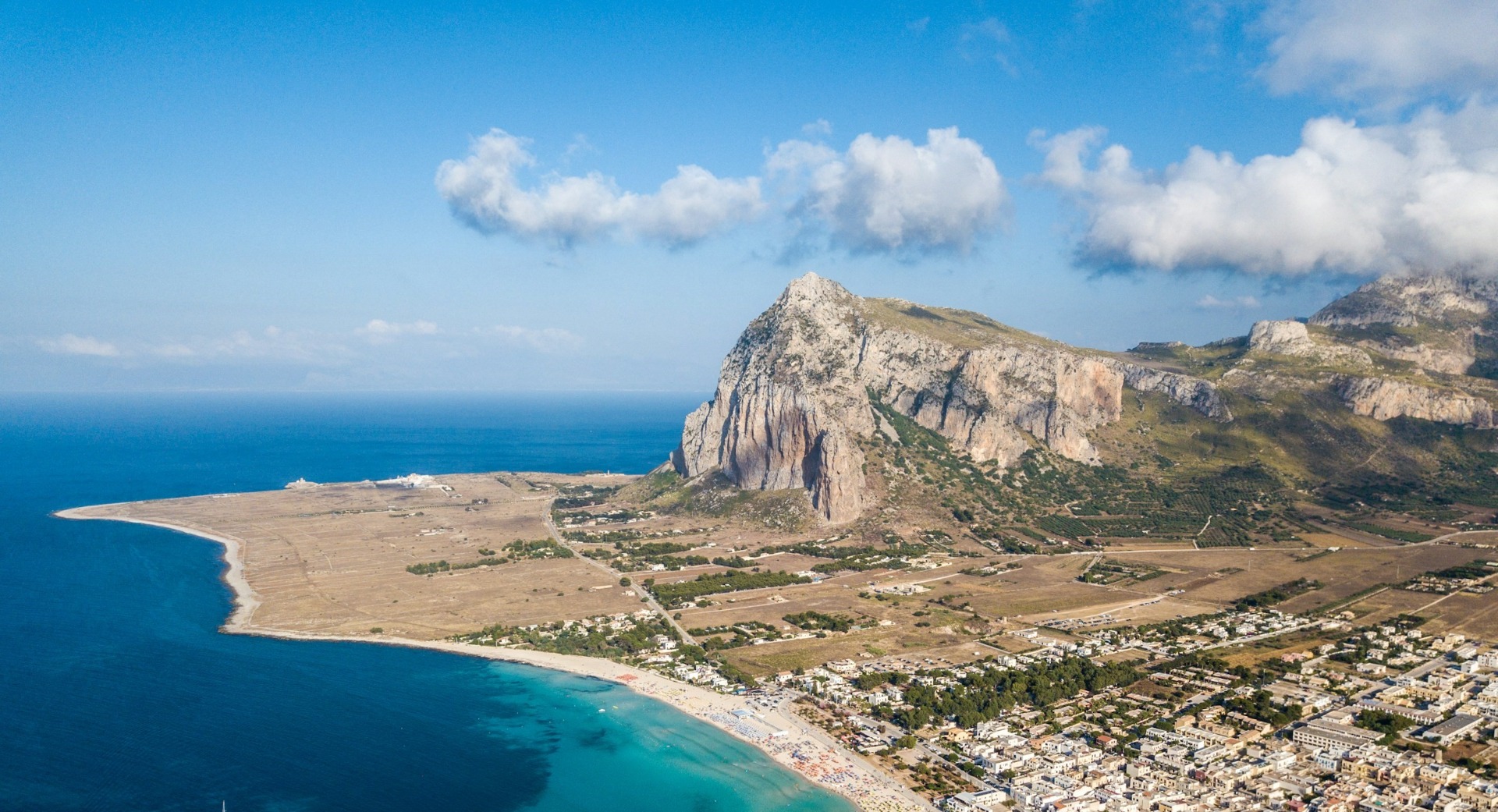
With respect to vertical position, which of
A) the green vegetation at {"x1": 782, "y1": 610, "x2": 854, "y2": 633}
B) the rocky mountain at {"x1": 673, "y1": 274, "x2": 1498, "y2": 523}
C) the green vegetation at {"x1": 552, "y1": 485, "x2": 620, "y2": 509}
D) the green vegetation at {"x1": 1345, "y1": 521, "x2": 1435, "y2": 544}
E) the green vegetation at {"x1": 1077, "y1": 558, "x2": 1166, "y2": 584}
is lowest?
the green vegetation at {"x1": 782, "y1": 610, "x2": 854, "y2": 633}

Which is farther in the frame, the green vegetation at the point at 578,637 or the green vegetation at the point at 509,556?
the green vegetation at the point at 509,556

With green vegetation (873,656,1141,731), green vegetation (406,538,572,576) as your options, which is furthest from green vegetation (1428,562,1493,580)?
green vegetation (406,538,572,576)

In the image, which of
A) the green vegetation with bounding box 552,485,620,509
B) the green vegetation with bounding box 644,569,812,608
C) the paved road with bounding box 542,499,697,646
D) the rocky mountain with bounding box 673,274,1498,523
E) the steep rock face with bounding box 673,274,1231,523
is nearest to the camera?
the paved road with bounding box 542,499,697,646

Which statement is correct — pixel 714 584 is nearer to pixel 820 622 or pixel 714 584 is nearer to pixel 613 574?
pixel 613 574

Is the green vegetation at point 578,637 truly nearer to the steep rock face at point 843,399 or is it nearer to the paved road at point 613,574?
the paved road at point 613,574

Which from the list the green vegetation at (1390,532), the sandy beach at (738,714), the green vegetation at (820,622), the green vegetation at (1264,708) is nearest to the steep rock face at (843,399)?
the green vegetation at (1390,532)

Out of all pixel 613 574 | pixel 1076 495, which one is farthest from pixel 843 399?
pixel 613 574

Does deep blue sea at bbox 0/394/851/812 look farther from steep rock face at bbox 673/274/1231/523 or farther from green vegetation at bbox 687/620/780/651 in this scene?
steep rock face at bbox 673/274/1231/523
